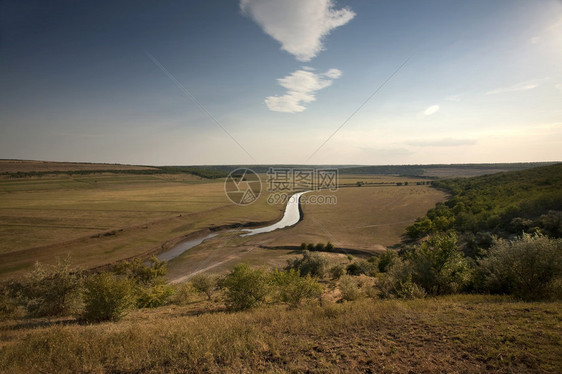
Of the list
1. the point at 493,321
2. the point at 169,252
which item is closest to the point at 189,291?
the point at 493,321

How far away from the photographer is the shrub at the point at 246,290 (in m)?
10.5

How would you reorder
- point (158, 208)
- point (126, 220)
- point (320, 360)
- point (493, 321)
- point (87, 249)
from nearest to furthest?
1. point (320, 360)
2. point (493, 321)
3. point (87, 249)
4. point (126, 220)
5. point (158, 208)

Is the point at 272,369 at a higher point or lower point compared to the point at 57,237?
higher

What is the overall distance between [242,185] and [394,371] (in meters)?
80.2

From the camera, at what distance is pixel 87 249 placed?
28.2 meters

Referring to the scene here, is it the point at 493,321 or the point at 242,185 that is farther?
the point at 242,185

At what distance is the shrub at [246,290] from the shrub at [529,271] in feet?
31.2

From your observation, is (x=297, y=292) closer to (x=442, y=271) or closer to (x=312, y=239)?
(x=442, y=271)

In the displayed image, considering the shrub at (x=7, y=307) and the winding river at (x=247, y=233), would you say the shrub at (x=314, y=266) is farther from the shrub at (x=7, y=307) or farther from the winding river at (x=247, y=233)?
the winding river at (x=247, y=233)

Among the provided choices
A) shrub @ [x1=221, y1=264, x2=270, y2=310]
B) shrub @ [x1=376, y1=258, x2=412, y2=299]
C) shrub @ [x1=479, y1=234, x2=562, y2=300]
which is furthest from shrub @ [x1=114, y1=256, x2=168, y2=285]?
shrub @ [x1=479, y1=234, x2=562, y2=300]

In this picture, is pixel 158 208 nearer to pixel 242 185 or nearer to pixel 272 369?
pixel 242 185

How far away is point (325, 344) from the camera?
6.14 meters

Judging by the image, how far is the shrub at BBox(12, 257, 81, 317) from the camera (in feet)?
34.4

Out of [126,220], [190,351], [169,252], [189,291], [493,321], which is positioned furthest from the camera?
[126,220]
